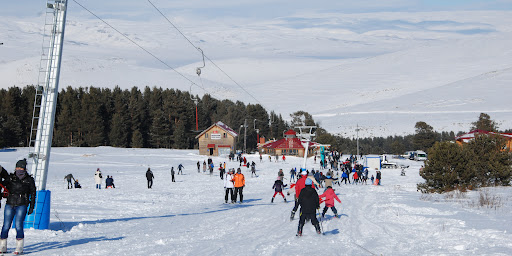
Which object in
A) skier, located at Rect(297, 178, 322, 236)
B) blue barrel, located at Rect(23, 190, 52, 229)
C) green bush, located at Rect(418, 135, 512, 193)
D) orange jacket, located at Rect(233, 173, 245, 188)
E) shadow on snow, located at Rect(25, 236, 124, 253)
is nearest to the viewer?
shadow on snow, located at Rect(25, 236, 124, 253)

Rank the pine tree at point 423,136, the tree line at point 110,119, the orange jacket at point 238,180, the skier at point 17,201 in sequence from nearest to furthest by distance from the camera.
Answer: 1. the skier at point 17,201
2. the orange jacket at point 238,180
3. the tree line at point 110,119
4. the pine tree at point 423,136

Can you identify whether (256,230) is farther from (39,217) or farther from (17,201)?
(17,201)

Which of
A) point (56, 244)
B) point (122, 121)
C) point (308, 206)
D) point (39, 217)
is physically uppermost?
point (122, 121)

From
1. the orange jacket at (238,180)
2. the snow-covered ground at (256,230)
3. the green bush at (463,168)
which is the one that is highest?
the green bush at (463,168)

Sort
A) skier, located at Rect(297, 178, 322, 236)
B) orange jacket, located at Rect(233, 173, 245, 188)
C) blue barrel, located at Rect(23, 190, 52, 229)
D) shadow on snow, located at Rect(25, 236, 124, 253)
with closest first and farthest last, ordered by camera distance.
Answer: shadow on snow, located at Rect(25, 236, 124, 253)
blue barrel, located at Rect(23, 190, 52, 229)
skier, located at Rect(297, 178, 322, 236)
orange jacket, located at Rect(233, 173, 245, 188)

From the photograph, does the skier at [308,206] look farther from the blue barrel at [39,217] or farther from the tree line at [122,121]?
the tree line at [122,121]

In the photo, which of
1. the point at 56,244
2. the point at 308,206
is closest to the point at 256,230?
the point at 308,206

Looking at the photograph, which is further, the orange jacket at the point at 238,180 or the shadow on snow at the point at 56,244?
the orange jacket at the point at 238,180

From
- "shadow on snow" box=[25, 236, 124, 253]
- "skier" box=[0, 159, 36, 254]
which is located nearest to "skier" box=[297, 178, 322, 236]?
"shadow on snow" box=[25, 236, 124, 253]

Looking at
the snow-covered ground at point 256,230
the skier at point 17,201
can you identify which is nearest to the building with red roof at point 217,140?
the snow-covered ground at point 256,230

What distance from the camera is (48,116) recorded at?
572 inches

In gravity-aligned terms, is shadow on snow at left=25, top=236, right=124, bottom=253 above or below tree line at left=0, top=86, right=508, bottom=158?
below

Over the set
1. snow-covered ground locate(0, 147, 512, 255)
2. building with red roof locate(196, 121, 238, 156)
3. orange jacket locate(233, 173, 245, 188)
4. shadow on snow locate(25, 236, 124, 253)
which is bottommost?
shadow on snow locate(25, 236, 124, 253)

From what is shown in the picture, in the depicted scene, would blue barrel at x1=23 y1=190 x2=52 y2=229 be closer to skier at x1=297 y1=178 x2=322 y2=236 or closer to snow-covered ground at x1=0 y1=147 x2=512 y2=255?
snow-covered ground at x1=0 y1=147 x2=512 y2=255
